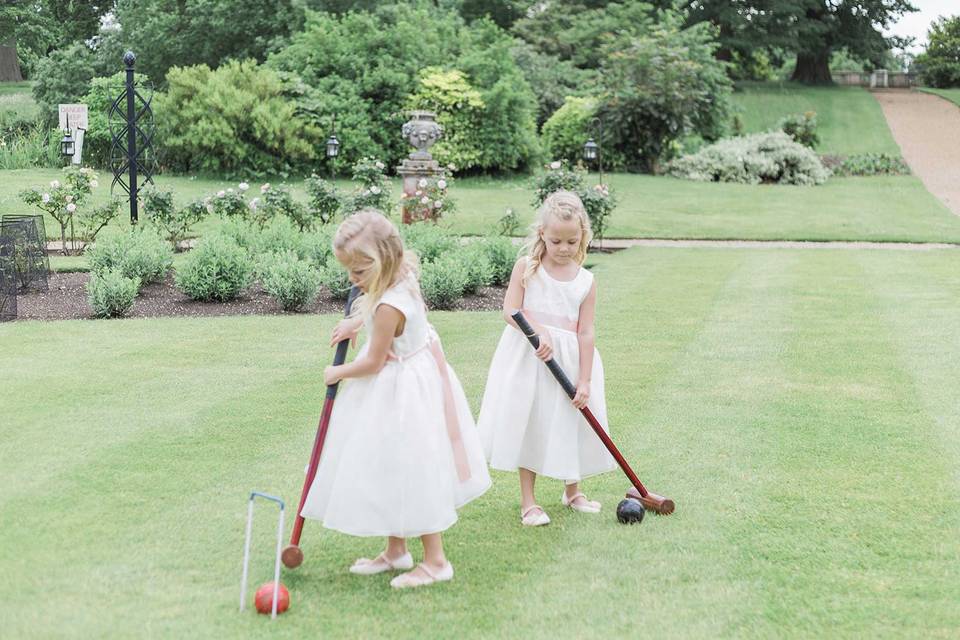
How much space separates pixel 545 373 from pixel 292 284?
588 centimetres

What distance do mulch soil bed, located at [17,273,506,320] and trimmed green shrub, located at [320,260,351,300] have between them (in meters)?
0.11

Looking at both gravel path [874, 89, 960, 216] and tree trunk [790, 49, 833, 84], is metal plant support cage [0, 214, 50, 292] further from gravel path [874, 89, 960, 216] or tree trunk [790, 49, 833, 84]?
tree trunk [790, 49, 833, 84]

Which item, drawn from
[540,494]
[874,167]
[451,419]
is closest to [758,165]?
[874,167]

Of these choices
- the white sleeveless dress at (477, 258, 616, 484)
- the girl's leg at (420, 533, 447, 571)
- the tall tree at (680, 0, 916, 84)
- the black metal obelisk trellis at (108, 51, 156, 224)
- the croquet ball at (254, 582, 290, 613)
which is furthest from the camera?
the tall tree at (680, 0, 916, 84)

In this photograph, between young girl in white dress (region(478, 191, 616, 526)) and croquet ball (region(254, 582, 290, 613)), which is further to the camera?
young girl in white dress (region(478, 191, 616, 526))

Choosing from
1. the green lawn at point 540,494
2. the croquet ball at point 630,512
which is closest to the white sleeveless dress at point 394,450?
the green lawn at point 540,494

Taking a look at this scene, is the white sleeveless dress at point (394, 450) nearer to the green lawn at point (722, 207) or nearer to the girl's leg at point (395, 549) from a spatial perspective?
the girl's leg at point (395, 549)

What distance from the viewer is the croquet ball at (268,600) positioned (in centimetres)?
385

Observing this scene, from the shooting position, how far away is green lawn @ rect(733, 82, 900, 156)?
3222cm

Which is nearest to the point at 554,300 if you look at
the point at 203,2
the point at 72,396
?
the point at 72,396

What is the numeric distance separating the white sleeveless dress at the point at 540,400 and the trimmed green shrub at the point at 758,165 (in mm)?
21430

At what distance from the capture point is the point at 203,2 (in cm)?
3297

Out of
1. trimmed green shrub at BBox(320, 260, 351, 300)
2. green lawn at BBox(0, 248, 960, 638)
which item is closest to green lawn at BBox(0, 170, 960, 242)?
trimmed green shrub at BBox(320, 260, 351, 300)

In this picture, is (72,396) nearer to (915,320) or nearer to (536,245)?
(536,245)
